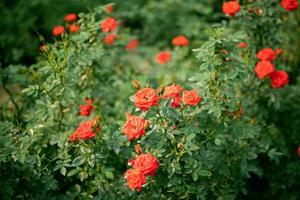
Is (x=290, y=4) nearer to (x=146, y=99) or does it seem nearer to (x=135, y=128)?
(x=146, y=99)

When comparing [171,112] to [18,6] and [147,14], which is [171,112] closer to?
[147,14]

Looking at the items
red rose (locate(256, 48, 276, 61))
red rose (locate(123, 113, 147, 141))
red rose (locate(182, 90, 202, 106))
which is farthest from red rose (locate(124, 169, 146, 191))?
red rose (locate(256, 48, 276, 61))

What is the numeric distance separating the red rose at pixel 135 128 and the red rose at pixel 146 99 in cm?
7

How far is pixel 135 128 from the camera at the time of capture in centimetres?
211

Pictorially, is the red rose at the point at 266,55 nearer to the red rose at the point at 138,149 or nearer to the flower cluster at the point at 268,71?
the flower cluster at the point at 268,71

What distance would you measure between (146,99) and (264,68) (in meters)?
1.07

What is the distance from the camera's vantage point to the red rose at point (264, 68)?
275cm

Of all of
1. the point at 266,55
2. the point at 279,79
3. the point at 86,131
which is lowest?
the point at 279,79

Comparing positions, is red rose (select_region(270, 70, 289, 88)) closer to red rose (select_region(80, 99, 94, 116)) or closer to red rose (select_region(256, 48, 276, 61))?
red rose (select_region(256, 48, 276, 61))

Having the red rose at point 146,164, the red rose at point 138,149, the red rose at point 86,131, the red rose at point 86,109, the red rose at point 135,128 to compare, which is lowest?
the red rose at point 86,109

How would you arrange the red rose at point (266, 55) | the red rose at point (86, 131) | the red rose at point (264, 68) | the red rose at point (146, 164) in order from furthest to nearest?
1. the red rose at point (266, 55)
2. the red rose at point (264, 68)
3. the red rose at point (86, 131)
4. the red rose at point (146, 164)

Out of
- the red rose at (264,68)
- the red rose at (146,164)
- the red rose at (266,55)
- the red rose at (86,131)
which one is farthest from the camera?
the red rose at (266,55)

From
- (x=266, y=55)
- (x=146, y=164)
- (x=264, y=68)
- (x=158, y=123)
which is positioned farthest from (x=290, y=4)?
(x=146, y=164)

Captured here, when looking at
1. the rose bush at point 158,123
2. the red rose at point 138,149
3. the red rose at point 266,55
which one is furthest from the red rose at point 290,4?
the red rose at point 138,149
